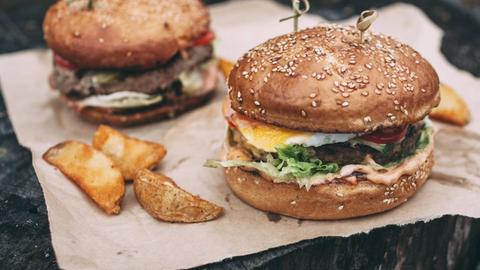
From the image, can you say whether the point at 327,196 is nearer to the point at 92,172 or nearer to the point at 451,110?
the point at 92,172

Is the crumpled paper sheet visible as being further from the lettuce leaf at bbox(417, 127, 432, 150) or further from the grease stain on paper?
the lettuce leaf at bbox(417, 127, 432, 150)

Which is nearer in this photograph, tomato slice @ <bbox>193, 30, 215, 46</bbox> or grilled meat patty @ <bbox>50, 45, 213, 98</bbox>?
grilled meat patty @ <bbox>50, 45, 213, 98</bbox>

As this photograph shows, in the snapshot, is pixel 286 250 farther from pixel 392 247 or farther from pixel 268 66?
pixel 268 66

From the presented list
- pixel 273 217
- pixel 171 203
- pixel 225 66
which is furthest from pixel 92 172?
pixel 225 66

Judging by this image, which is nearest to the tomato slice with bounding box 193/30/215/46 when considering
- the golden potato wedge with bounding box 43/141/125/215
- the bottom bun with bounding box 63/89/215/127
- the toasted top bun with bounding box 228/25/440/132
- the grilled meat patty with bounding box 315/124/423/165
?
the bottom bun with bounding box 63/89/215/127

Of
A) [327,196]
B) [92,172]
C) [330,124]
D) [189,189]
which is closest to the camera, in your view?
[330,124]
